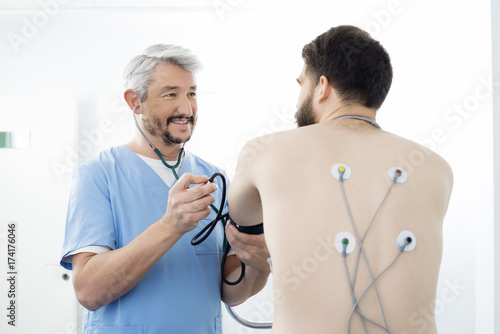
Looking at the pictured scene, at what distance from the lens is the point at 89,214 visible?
141cm

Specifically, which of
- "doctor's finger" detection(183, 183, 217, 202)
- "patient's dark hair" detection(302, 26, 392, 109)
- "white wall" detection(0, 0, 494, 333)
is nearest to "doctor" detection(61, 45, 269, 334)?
"doctor's finger" detection(183, 183, 217, 202)

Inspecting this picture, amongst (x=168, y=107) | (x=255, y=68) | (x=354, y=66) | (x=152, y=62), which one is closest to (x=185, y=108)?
(x=168, y=107)

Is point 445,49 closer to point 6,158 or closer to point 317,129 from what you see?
point 317,129

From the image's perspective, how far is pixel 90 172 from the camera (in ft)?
4.89

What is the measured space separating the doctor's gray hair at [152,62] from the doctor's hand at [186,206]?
0.48 m

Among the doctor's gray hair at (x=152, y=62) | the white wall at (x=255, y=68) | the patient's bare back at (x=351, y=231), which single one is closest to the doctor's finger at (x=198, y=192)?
the patient's bare back at (x=351, y=231)

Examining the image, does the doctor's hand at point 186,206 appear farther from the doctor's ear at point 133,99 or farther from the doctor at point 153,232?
the doctor's ear at point 133,99

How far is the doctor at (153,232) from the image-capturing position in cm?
129

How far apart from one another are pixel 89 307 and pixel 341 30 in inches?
42.3

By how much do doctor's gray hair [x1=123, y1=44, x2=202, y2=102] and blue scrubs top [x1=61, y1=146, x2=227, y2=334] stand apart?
0.26m

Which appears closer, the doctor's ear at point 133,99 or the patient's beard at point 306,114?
the patient's beard at point 306,114

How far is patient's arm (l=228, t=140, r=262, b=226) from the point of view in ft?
3.70

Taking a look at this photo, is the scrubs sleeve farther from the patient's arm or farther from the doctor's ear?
the patient's arm

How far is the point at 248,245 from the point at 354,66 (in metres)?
0.59
